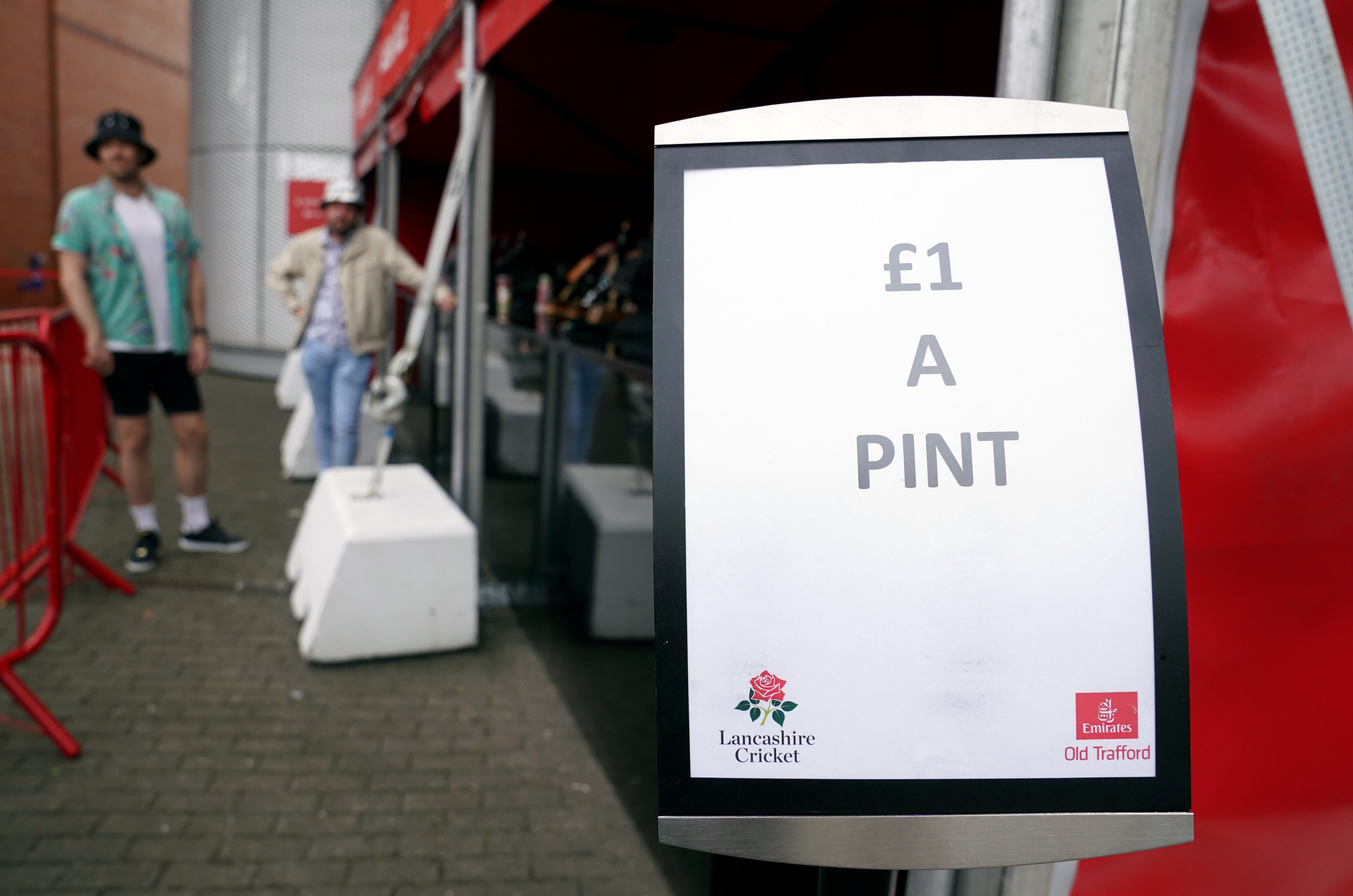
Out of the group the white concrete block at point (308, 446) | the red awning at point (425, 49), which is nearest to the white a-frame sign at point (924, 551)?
the red awning at point (425, 49)

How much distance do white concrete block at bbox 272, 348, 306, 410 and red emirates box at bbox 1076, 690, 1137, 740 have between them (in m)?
10.4

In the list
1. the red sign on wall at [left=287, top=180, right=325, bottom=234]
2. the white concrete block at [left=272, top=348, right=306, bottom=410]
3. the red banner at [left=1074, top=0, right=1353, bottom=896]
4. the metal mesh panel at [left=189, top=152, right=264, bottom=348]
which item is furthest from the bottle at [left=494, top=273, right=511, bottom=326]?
the metal mesh panel at [left=189, top=152, right=264, bottom=348]

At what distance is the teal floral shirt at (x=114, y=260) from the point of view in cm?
447

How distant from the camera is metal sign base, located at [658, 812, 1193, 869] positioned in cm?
100

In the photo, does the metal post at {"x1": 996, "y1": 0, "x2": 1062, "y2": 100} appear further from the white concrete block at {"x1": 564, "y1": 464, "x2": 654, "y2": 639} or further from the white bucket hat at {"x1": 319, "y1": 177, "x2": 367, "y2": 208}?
the white bucket hat at {"x1": 319, "y1": 177, "x2": 367, "y2": 208}

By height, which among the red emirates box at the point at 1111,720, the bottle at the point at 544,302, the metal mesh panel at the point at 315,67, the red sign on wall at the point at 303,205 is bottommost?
the red emirates box at the point at 1111,720

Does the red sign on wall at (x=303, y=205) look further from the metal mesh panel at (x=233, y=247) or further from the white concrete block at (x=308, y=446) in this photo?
the white concrete block at (x=308, y=446)

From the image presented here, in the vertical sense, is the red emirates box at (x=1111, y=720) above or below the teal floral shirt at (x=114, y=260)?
below

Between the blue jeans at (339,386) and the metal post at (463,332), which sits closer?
the metal post at (463,332)

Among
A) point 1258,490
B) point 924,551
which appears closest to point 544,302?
point 1258,490

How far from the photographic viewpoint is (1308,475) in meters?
1.33

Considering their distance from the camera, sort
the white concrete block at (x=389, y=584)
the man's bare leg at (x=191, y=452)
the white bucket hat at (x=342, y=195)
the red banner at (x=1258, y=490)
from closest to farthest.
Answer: the red banner at (x=1258, y=490) → the white concrete block at (x=389, y=584) → the man's bare leg at (x=191, y=452) → the white bucket hat at (x=342, y=195)

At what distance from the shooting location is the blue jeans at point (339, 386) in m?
5.68

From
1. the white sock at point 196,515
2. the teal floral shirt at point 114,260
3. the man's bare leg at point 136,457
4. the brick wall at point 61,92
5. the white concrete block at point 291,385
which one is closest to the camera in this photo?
the teal floral shirt at point 114,260
